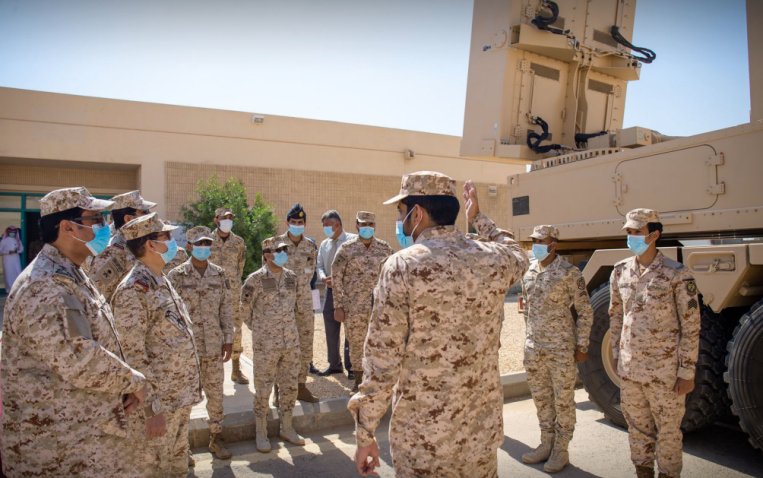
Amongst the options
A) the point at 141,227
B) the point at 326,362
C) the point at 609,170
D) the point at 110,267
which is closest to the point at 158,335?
the point at 141,227

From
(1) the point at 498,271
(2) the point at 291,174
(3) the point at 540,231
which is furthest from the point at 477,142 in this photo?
(2) the point at 291,174

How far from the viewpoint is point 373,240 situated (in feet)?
21.2

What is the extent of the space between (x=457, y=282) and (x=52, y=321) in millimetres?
1613

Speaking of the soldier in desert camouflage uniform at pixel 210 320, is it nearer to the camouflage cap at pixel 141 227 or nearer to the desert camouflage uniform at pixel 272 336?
the desert camouflage uniform at pixel 272 336

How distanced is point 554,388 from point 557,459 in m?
0.52

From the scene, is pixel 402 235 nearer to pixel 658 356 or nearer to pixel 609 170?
pixel 658 356

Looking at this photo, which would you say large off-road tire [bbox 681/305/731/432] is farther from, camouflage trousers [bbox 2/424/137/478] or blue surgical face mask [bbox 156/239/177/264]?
camouflage trousers [bbox 2/424/137/478]

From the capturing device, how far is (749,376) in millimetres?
4156

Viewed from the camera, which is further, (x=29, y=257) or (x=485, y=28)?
(x=29, y=257)

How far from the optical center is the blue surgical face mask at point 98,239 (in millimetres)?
2727

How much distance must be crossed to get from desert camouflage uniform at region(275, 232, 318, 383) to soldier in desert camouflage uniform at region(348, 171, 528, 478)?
11.0 ft

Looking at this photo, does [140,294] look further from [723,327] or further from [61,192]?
[723,327]

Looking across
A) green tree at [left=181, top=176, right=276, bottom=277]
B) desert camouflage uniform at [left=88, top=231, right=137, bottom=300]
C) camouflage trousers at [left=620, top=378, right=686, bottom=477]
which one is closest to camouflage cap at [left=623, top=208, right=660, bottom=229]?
camouflage trousers at [left=620, top=378, right=686, bottom=477]

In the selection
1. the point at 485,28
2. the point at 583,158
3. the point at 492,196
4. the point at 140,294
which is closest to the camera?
the point at 140,294
